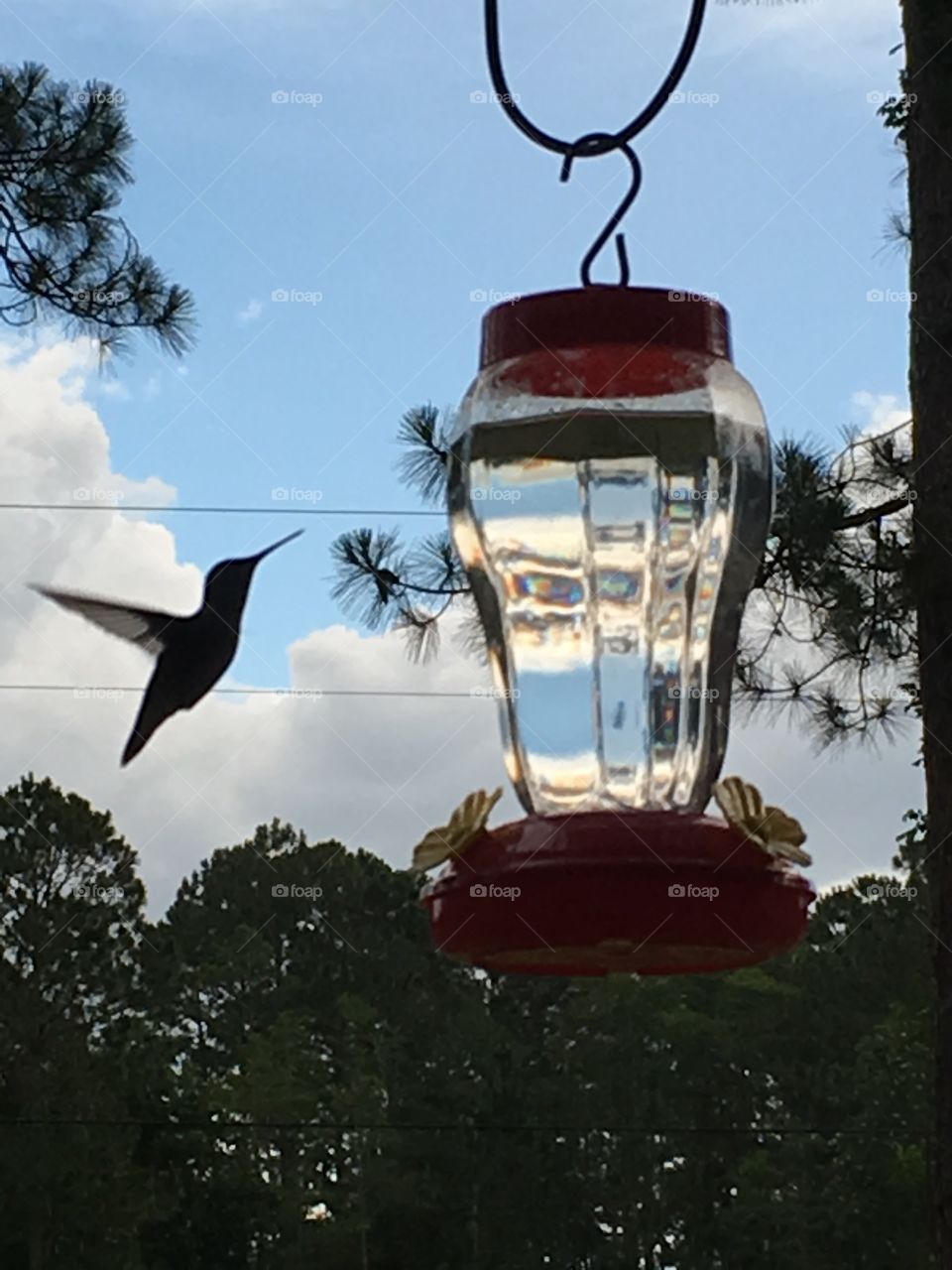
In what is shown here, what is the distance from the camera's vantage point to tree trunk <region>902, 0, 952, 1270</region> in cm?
288

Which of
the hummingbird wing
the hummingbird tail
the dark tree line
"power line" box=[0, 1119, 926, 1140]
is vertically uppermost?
the dark tree line

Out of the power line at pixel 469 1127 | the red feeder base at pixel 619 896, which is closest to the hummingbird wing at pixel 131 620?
the red feeder base at pixel 619 896

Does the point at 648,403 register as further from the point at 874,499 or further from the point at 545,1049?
the point at 545,1049

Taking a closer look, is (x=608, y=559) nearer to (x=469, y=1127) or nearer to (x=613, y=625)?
(x=613, y=625)

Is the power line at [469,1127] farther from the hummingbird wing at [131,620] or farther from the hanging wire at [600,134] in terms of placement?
the hanging wire at [600,134]

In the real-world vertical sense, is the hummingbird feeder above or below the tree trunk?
below

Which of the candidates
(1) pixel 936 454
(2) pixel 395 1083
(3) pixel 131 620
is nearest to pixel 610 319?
(3) pixel 131 620

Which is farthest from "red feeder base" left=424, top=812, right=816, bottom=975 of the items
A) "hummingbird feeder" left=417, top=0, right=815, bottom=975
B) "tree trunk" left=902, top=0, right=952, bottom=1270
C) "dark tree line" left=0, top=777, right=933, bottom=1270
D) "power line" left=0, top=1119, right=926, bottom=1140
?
"dark tree line" left=0, top=777, right=933, bottom=1270

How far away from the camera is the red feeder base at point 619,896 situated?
1.37 metres

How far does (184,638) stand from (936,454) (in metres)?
1.26

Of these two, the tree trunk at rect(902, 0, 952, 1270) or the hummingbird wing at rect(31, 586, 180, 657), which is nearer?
the hummingbird wing at rect(31, 586, 180, 657)

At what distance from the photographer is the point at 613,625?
5.86 ft

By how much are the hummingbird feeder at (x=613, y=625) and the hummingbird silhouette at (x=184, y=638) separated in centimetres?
99

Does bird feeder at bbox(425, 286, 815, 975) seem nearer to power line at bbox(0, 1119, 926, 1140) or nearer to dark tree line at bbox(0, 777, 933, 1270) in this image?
power line at bbox(0, 1119, 926, 1140)
